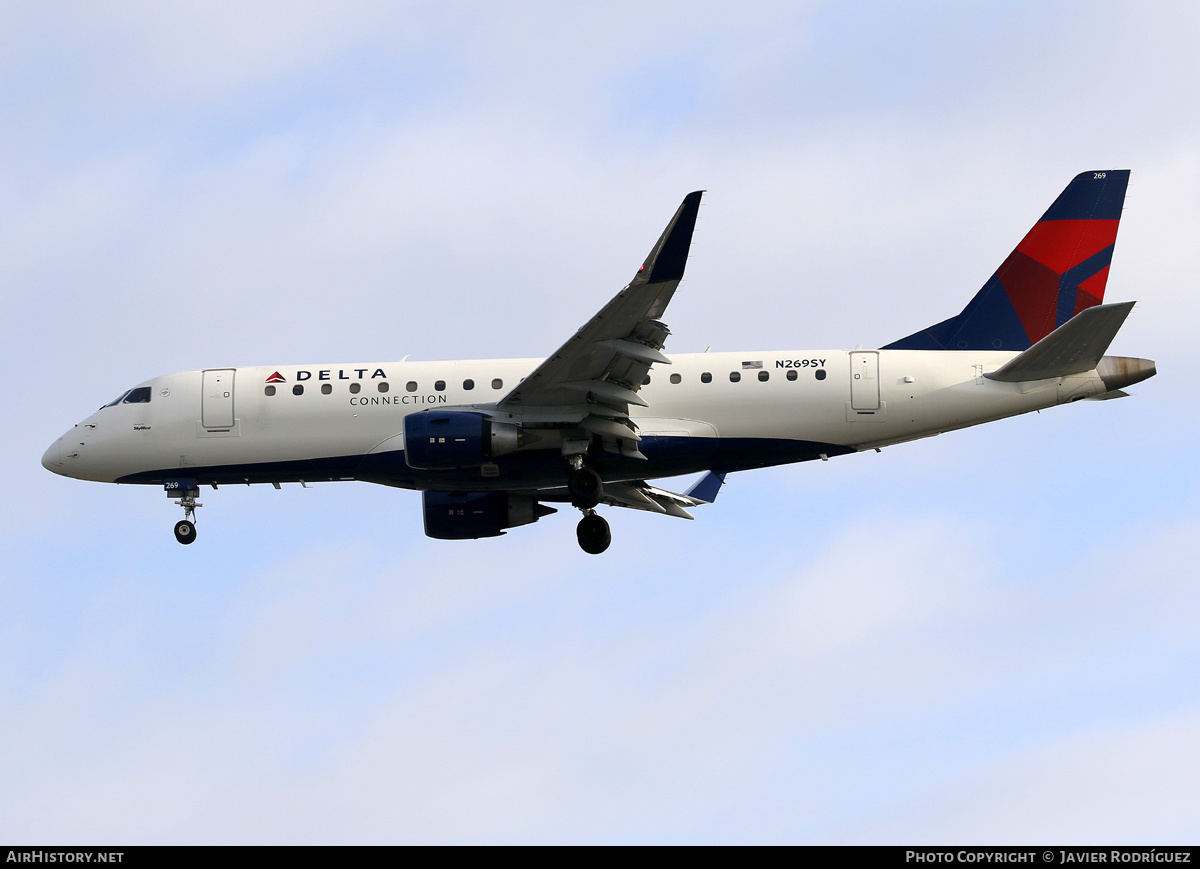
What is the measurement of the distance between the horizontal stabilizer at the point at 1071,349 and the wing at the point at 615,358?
807 centimetres

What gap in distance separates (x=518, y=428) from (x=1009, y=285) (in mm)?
12315

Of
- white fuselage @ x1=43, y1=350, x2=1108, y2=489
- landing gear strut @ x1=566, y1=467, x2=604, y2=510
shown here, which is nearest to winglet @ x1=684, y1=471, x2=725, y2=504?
white fuselage @ x1=43, y1=350, x2=1108, y2=489

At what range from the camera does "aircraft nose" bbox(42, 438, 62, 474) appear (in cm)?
3594

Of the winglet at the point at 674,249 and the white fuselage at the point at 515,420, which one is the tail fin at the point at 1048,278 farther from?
the winglet at the point at 674,249

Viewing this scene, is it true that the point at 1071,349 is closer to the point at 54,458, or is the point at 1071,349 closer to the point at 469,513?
the point at 469,513

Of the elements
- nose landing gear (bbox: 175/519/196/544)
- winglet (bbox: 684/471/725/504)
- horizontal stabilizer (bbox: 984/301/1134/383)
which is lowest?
nose landing gear (bbox: 175/519/196/544)

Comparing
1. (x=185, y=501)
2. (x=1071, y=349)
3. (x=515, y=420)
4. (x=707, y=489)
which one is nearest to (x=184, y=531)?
(x=185, y=501)

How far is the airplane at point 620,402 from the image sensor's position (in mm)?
31531

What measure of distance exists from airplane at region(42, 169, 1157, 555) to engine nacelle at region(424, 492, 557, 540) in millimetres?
780

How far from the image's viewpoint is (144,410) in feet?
116

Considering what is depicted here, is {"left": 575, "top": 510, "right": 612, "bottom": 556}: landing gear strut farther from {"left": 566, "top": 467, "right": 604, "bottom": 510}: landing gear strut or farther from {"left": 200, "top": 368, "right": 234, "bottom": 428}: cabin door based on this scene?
{"left": 200, "top": 368, "right": 234, "bottom": 428}: cabin door

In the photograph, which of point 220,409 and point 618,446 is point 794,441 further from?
point 220,409

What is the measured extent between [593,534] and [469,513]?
3831 mm

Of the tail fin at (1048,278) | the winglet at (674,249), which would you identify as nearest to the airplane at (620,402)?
the tail fin at (1048,278)
